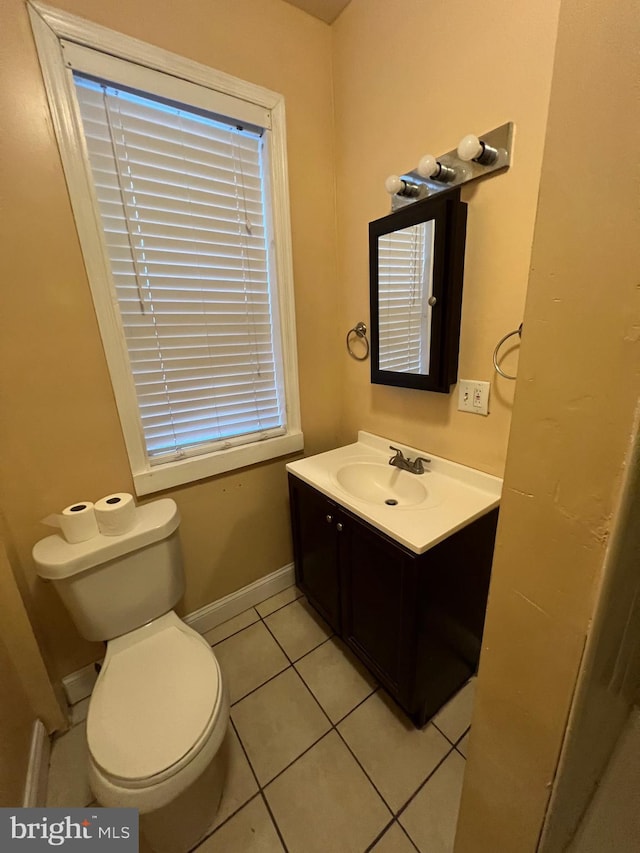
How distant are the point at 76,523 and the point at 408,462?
1.24 meters

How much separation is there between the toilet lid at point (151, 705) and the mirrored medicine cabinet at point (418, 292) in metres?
1.24

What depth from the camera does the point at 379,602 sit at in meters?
1.19

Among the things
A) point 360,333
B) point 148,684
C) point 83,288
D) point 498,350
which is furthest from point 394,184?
point 148,684

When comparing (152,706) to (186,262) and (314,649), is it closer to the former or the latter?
(314,649)

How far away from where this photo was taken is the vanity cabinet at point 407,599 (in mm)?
1053

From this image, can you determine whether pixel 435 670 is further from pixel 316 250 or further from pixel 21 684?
pixel 316 250

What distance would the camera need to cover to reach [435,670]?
46.7 inches

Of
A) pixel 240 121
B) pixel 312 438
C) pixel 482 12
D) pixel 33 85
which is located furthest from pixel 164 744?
pixel 482 12

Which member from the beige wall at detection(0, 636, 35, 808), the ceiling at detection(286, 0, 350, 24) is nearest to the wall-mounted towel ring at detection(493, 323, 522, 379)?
the ceiling at detection(286, 0, 350, 24)

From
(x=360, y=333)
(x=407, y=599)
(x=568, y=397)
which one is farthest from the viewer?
(x=360, y=333)

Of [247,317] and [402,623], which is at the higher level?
[247,317]

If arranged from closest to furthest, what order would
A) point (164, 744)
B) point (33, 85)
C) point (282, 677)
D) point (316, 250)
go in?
point (164, 744) → point (33, 85) → point (282, 677) → point (316, 250)

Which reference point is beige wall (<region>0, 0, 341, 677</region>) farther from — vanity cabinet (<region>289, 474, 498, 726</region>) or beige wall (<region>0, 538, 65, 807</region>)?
Result: vanity cabinet (<region>289, 474, 498, 726</region>)

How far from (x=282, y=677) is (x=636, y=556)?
4.68 feet
